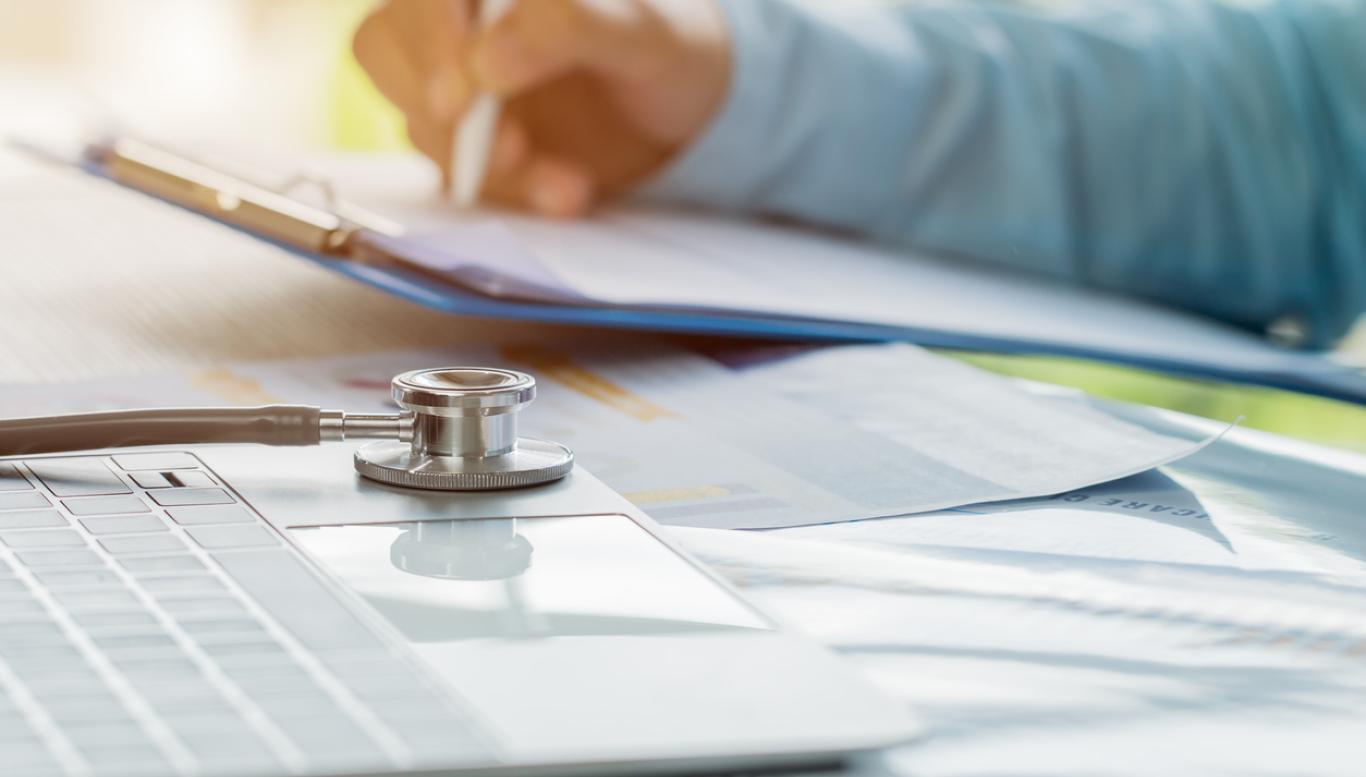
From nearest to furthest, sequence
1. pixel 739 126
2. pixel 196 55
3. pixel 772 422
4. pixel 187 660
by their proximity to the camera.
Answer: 1. pixel 187 660
2. pixel 772 422
3. pixel 739 126
4. pixel 196 55

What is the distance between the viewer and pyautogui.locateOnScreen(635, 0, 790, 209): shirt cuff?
2.85ft

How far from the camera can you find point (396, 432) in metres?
0.37

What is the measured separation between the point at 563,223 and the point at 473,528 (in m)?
0.46

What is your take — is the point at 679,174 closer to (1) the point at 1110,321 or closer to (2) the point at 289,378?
(1) the point at 1110,321

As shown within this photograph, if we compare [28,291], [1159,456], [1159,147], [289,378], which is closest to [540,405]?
[289,378]

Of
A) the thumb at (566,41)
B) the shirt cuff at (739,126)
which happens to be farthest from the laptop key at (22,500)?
the shirt cuff at (739,126)

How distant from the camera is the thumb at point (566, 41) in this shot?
29.9 inches

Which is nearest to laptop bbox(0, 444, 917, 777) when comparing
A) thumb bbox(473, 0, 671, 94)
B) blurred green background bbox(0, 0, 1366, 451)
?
thumb bbox(473, 0, 671, 94)

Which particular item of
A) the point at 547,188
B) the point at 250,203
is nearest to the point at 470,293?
the point at 250,203

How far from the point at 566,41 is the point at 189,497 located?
48 cm

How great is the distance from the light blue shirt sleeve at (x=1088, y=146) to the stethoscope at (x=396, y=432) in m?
0.53

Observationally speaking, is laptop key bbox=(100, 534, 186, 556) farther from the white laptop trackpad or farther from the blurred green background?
the blurred green background

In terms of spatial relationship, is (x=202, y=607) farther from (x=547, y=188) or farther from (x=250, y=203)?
(x=547, y=188)

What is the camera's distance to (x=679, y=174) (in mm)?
879
